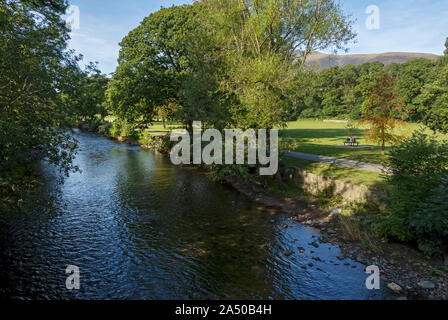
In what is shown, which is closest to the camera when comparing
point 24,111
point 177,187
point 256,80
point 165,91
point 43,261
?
point 24,111

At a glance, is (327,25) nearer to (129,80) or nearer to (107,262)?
(107,262)

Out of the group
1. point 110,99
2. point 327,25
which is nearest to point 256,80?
point 327,25

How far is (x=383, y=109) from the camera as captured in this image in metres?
21.8

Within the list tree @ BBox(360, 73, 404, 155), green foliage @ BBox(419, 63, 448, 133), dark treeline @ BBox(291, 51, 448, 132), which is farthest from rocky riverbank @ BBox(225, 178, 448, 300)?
green foliage @ BBox(419, 63, 448, 133)

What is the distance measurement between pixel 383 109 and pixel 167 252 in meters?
19.4

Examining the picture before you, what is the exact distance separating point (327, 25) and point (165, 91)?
2046 centimetres

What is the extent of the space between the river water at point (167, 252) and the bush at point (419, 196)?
8.51 ft

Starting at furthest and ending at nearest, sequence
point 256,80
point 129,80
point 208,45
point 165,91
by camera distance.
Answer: point 165,91, point 129,80, point 208,45, point 256,80

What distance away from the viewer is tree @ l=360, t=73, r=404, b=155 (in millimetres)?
21711

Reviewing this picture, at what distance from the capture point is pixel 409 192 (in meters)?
11.5

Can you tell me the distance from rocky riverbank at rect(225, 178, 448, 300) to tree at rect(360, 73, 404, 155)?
970cm

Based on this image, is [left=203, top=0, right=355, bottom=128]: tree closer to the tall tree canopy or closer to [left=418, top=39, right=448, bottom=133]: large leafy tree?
the tall tree canopy

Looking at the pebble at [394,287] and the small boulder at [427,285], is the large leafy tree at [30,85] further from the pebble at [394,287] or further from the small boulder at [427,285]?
the small boulder at [427,285]

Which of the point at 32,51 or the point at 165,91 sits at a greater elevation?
the point at 165,91
